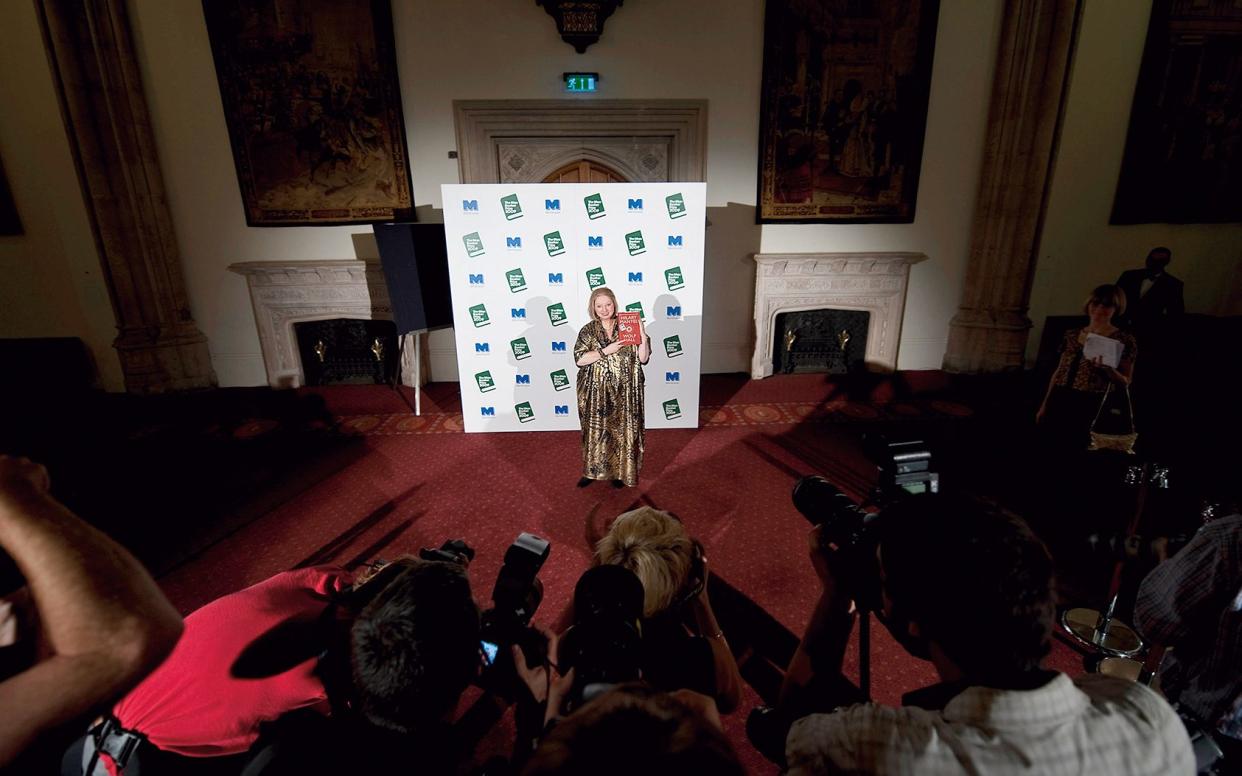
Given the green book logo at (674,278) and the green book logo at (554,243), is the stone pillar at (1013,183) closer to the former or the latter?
the green book logo at (674,278)

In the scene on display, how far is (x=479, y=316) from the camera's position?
207 inches

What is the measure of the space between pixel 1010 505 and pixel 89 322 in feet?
30.9

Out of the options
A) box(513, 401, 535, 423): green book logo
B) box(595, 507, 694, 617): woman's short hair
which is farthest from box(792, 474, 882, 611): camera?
box(513, 401, 535, 423): green book logo

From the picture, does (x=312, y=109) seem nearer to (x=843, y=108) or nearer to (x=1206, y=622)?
(x=843, y=108)

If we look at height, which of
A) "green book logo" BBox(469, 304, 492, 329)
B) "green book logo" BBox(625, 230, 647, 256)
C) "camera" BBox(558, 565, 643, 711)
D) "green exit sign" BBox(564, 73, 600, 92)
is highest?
"green exit sign" BBox(564, 73, 600, 92)

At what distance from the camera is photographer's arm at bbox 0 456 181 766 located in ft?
2.49

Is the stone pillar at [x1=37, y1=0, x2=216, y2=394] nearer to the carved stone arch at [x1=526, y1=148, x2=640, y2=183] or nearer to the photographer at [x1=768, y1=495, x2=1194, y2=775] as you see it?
the carved stone arch at [x1=526, y1=148, x2=640, y2=183]

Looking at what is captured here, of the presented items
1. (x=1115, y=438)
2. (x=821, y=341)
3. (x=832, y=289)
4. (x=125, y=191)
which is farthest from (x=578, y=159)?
(x=1115, y=438)

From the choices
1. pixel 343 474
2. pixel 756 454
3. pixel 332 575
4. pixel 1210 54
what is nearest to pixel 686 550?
pixel 332 575

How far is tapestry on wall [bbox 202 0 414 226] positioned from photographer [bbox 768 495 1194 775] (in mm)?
6611

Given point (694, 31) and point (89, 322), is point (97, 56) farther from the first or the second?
point (694, 31)

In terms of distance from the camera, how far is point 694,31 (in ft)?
19.8

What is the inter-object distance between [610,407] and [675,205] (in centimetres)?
207

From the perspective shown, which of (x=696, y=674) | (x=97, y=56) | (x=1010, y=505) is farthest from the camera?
(x=97, y=56)
